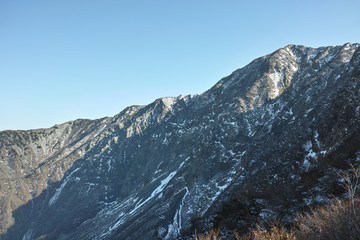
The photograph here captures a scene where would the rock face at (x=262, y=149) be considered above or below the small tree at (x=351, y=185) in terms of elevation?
below

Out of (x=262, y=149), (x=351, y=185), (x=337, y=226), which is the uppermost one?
(x=351, y=185)

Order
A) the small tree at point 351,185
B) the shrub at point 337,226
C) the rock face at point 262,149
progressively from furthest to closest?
1. the rock face at point 262,149
2. the small tree at point 351,185
3. the shrub at point 337,226

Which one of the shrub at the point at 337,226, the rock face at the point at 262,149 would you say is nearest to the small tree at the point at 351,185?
the shrub at the point at 337,226

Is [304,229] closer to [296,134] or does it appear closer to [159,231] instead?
[296,134]

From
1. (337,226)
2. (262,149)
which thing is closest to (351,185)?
(337,226)

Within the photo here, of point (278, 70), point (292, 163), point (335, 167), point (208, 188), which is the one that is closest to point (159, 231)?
point (208, 188)

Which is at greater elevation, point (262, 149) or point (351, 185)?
point (351, 185)

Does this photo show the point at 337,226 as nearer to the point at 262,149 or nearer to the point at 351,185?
the point at 351,185

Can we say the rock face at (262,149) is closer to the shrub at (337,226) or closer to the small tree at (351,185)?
the small tree at (351,185)

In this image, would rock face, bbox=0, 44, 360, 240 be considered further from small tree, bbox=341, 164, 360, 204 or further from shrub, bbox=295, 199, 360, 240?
shrub, bbox=295, 199, 360, 240

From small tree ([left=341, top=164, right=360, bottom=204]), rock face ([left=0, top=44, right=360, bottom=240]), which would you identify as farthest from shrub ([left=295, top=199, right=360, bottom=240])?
rock face ([left=0, top=44, right=360, bottom=240])

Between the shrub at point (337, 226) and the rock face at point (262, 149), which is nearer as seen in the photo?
the shrub at point (337, 226)

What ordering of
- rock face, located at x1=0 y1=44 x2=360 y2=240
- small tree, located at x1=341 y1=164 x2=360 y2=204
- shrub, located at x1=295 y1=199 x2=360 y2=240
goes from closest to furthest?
shrub, located at x1=295 y1=199 x2=360 y2=240 → small tree, located at x1=341 y1=164 x2=360 y2=204 → rock face, located at x1=0 y1=44 x2=360 y2=240

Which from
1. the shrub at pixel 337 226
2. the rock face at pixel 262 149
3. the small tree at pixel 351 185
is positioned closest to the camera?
the shrub at pixel 337 226
